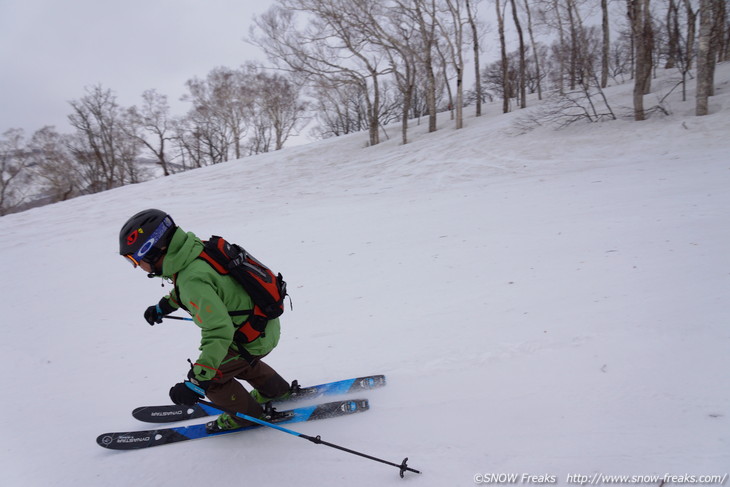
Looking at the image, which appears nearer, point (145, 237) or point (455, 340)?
point (145, 237)

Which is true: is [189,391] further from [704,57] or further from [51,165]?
[51,165]

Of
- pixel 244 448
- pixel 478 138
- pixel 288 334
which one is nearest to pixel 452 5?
pixel 478 138

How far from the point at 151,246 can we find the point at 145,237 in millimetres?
68

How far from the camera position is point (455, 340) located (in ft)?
11.3

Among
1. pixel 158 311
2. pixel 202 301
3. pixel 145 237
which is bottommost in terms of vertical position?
pixel 158 311

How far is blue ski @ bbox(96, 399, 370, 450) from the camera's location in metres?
2.74

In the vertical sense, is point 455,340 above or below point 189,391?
below

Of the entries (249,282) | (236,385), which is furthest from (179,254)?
(236,385)

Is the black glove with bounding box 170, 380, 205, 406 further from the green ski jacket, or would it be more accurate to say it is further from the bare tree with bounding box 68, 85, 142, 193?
the bare tree with bounding box 68, 85, 142, 193

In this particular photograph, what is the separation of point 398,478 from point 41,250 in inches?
471

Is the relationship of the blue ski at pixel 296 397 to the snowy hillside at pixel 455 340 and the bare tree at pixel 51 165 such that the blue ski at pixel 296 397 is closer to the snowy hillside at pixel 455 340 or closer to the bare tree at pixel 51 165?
the snowy hillside at pixel 455 340

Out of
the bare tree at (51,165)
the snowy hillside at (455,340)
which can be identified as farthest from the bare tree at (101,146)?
the snowy hillside at (455,340)

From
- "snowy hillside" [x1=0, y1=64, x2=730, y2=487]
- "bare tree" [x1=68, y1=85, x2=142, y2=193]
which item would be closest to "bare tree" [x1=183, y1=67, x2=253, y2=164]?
"bare tree" [x1=68, y1=85, x2=142, y2=193]

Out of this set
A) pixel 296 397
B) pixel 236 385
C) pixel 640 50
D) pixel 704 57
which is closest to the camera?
pixel 236 385
